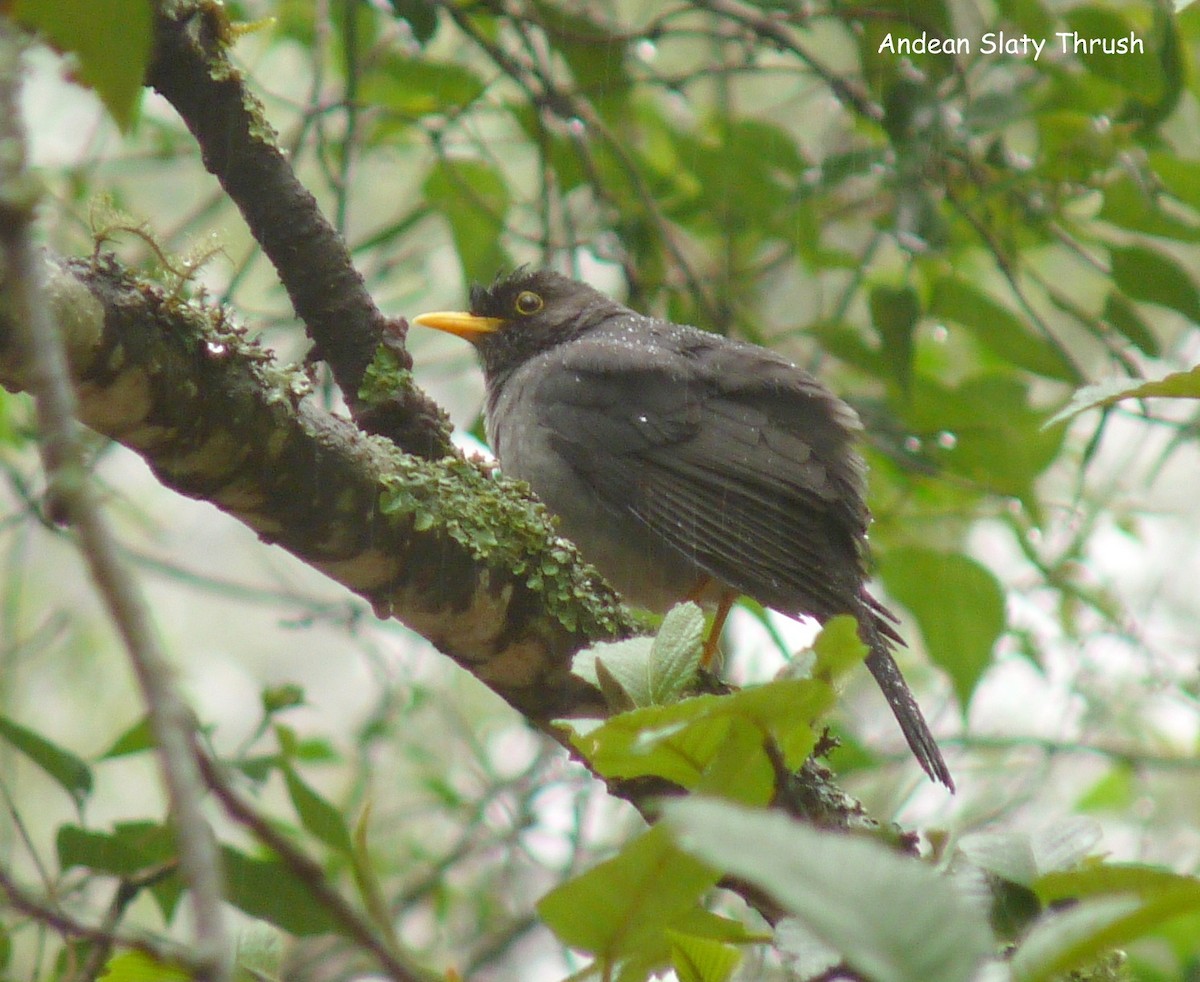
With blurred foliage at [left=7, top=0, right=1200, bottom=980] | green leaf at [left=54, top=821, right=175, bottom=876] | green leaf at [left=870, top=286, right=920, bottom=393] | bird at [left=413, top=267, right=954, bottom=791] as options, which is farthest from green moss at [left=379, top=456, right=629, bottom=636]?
green leaf at [left=870, top=286, right=920, bottom=393]

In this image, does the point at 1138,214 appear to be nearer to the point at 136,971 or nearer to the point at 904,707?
the point at 904,707

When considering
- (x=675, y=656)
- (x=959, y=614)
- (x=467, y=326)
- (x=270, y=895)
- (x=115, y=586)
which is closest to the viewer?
(x=115, y=586)

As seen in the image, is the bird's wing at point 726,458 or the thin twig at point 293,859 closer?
the thin twig at point 293,859

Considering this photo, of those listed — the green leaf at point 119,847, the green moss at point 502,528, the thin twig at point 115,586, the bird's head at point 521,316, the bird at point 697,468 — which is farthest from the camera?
the bird's head at point 521,316

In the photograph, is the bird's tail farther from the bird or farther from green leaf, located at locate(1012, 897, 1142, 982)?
green leaf, located at locate(1012, 897, 1142, 982)

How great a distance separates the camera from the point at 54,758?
3.28 metres

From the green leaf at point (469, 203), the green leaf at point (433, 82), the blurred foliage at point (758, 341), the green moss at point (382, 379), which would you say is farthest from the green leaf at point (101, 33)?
the green leaf at point (469, 203)

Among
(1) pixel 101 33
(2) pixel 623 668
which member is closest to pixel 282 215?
(2) pixel 623 668

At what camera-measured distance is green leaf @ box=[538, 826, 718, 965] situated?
4.58 feet

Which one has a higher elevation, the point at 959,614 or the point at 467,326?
the point at 467,326

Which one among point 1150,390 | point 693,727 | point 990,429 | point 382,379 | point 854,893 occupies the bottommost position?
point 854,893

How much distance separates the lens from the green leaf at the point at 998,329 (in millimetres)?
4438

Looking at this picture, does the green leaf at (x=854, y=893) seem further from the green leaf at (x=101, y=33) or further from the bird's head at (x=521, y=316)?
the bird's head at (x=521, y=316)

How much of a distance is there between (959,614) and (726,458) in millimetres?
956
